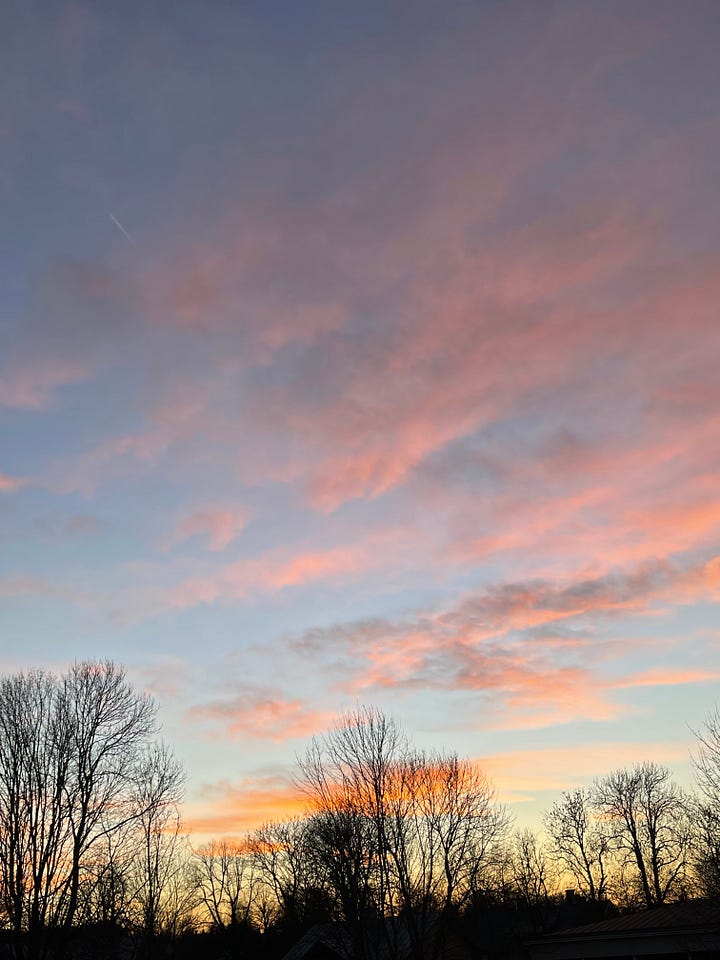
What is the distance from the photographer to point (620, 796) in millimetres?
77938

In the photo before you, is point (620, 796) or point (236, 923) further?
point (236, 923)

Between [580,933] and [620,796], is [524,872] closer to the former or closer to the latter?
[620,796]

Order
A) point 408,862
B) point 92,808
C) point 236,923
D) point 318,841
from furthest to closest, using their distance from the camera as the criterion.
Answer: point 236,923, point 318,841, point 408,862, point 92,808

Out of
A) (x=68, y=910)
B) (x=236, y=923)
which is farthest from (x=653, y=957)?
(x=236, y=923)

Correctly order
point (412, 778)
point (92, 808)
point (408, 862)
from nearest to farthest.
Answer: point (92, 808) → point (408, 862) → point (412, 778)

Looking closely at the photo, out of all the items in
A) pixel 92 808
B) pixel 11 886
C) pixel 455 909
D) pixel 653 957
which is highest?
pixel 92 808

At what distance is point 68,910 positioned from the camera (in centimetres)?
2662

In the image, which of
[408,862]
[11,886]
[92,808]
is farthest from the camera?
[408,862]

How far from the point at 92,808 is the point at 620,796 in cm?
6227

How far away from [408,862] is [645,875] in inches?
2015

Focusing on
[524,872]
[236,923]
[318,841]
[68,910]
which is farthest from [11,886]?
[524,872]

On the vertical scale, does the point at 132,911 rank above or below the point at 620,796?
below

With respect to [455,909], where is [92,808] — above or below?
above

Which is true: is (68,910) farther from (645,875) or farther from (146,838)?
(645,875)
